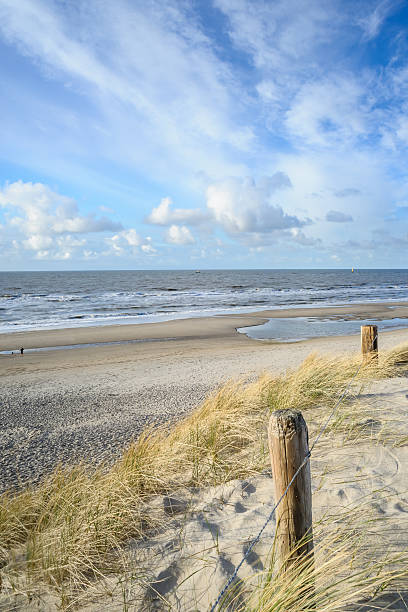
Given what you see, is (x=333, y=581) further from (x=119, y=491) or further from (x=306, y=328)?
(x=306, y=328)

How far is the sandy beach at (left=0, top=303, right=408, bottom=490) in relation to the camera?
5922mm

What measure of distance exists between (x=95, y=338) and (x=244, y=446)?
14.4m

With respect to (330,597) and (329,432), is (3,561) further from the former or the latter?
(329,432)

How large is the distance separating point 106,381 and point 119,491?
672 centimetres

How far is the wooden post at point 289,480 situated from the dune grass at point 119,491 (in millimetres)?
1352

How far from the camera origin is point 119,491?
355cm

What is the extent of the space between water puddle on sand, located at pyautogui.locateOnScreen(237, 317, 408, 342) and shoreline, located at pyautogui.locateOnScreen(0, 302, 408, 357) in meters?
0.84

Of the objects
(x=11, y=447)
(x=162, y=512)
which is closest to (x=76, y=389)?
(x=11, y=447)

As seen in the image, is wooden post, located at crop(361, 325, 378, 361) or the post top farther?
wooden post, located at crop(361, 325, 378, 361)

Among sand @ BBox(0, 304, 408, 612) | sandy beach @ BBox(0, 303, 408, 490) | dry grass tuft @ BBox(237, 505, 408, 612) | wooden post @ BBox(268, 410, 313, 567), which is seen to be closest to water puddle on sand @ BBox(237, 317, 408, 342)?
sandy beach @ BBox(0, 303, 408, 490)

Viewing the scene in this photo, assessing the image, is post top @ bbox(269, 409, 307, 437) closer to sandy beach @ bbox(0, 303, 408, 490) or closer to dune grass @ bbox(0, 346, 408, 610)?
dune grass @ bbox(0, 346, 408, 610)

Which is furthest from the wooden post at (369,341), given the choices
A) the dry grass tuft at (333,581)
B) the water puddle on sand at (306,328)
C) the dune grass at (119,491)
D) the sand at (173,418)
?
the water puddle on sand at (306,328)

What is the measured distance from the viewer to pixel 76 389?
9250 mm

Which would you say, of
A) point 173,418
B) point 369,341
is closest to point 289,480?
point 173,418
